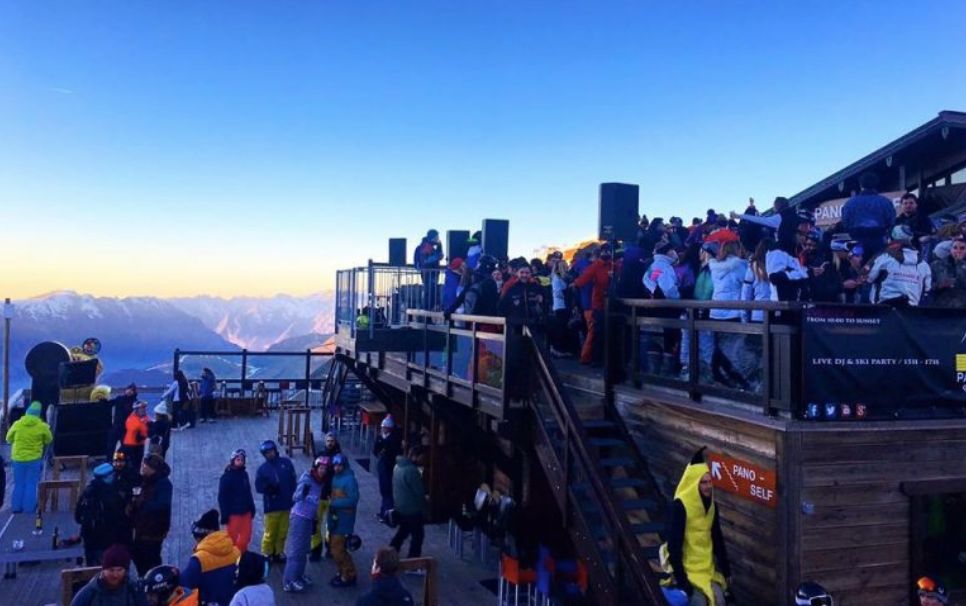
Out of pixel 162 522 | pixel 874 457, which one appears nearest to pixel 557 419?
pixel 874 457

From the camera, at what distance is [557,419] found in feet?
26.0

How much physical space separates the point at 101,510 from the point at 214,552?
2.26 metres

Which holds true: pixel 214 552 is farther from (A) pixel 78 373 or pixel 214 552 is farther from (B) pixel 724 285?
(A) pixel 78 373

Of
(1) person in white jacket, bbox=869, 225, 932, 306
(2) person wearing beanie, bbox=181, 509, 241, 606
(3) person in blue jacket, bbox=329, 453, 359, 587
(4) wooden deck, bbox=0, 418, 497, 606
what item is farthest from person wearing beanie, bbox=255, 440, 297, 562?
(1) person in white jacket, bbox=869, 225, 932, 306

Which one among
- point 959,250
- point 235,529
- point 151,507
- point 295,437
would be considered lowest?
point 295,437

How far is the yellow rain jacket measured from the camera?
573 cm

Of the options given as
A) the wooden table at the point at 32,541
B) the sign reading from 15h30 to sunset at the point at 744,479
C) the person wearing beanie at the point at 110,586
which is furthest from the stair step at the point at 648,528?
the wooden table at the point at 32,541

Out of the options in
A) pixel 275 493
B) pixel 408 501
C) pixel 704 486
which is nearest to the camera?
pixel 704 486

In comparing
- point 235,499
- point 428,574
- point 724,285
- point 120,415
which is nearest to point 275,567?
point 235,499

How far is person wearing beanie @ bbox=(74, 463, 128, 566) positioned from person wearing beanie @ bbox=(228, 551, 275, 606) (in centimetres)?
284

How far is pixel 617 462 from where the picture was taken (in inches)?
313

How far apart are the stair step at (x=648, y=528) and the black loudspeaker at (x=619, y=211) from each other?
14.7ft

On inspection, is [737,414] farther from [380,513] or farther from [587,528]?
[380,513]

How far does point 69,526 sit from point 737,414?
32.0 feet
